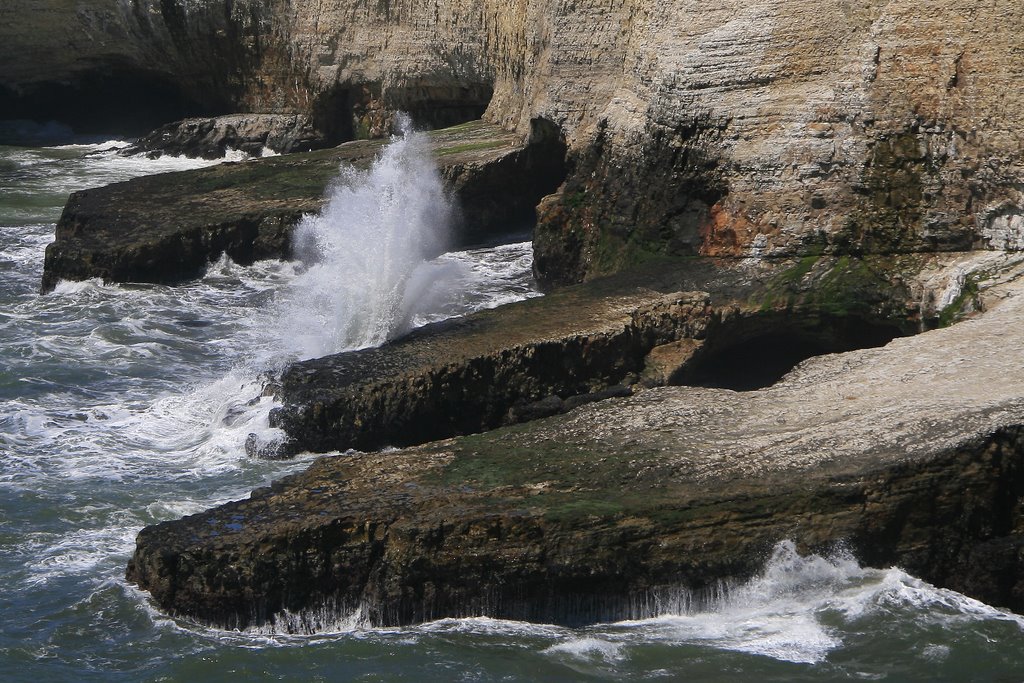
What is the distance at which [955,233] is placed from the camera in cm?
1078

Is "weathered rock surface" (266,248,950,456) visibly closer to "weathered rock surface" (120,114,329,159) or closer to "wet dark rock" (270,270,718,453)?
"wet dark rock" (270,270,718,453)

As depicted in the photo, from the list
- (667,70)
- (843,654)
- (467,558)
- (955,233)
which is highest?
(667,70)

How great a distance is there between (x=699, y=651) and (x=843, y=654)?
66 cm

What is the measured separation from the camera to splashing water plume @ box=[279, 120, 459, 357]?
1212 cm

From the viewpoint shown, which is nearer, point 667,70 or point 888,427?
point 888,427

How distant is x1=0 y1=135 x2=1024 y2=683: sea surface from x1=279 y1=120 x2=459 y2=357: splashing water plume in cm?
3

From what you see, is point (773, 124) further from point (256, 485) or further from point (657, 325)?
point (256, 485)

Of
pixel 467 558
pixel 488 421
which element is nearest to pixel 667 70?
pixel 488 421

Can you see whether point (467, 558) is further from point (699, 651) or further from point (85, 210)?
point (85, 210)

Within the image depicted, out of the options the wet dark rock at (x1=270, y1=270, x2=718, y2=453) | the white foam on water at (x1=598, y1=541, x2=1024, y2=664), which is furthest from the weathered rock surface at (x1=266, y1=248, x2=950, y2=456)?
the white foam on water at (x1=598, y1=541, x2=1024, y2=664)

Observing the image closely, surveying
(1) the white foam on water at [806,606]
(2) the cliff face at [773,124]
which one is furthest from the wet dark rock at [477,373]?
(1) the white foam on water at [806,606]

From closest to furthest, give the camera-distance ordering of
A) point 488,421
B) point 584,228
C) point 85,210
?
point 488,421 < point 584,228 < point 85,210

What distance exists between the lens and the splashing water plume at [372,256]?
477 inches

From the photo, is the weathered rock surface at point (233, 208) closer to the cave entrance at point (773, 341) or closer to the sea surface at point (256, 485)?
the sea surface at point (256, 485)
